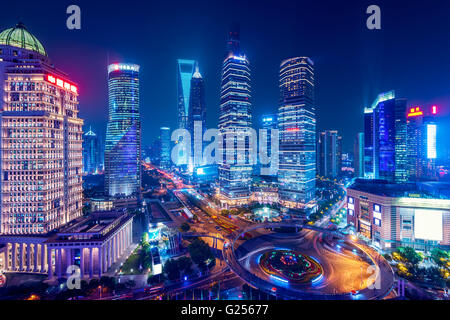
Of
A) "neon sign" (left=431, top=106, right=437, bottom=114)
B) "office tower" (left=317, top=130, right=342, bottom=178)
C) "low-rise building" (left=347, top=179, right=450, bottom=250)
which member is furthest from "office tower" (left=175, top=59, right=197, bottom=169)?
"neon sign" (left=431, top=106, right=437, bottom=114)

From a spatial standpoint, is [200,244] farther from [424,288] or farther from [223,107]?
[223,107]

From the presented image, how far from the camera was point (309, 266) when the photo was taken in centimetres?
3234

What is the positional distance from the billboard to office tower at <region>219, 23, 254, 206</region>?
138 ft

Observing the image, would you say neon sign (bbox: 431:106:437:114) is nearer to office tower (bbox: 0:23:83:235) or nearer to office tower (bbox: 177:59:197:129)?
office tower (bbox: 0:23:83:235)

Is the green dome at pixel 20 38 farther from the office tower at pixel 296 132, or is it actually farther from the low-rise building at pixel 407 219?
the low-rise building at pixel 407 219

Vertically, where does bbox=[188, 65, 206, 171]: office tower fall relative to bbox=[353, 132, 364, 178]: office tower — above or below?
above

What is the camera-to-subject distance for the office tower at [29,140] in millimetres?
32312

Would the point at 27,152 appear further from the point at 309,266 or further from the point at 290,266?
the point at 309,266

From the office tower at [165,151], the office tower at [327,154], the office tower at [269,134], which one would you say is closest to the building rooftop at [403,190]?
the office tower at [269,134]

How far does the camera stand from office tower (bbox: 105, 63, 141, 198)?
69.6 meters

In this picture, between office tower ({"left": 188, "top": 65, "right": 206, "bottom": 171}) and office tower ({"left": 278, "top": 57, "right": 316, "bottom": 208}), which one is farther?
office tower ({"left": 188, "top": 65, "right": 206, "bottom": 171})
